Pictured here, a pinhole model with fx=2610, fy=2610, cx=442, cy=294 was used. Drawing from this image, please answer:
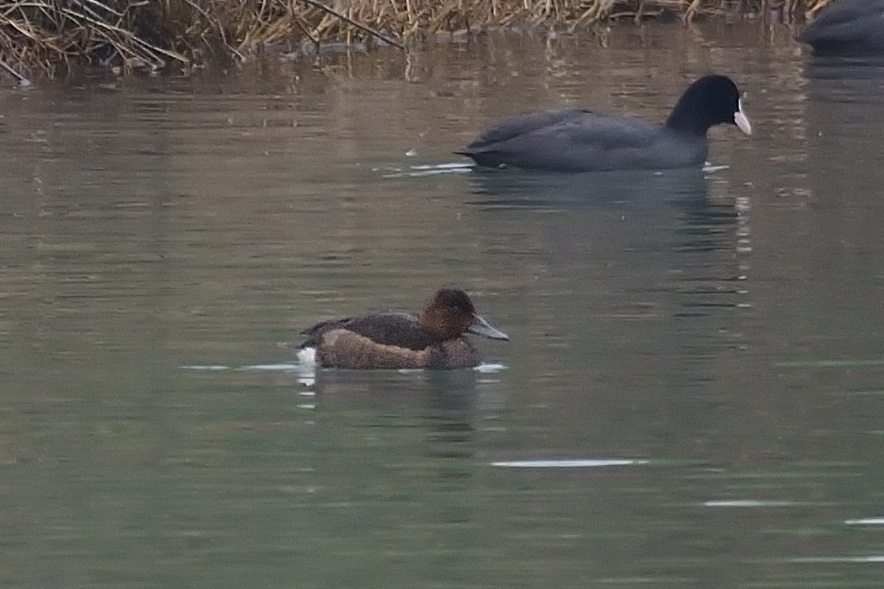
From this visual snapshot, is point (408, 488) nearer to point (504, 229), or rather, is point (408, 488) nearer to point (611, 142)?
point (504, 229)

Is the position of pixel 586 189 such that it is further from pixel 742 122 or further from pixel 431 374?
pixel 431 374

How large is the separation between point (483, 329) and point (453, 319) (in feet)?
0.38

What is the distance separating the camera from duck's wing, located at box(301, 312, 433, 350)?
30.1ft

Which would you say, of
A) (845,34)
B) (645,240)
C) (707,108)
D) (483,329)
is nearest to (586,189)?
(707,108)

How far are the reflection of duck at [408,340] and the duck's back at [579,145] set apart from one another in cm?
553

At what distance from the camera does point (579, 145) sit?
48.5ft

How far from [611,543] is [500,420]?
5.34ft

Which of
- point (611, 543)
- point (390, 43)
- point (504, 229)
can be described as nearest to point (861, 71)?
point (390, 43)

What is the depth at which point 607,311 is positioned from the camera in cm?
1008

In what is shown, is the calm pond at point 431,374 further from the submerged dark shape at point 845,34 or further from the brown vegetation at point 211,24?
the submerged dark shape at point 845,34

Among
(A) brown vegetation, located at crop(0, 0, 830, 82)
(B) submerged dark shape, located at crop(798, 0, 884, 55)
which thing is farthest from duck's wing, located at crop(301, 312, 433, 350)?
(B) submerged dark shape, located at crop(798, 0, 884, 55)

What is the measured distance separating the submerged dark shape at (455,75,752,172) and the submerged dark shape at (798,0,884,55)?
7122 millimetres

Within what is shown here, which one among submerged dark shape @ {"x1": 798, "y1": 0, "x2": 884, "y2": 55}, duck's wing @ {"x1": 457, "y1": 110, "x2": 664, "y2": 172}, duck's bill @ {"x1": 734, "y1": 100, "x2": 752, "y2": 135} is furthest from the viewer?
submerged dark shape @ {"x1": 798, "y1": 0, "x2": 884, "y2": 55}

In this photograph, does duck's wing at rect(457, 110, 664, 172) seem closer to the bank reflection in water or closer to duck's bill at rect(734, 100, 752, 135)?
the bank reflection in water
